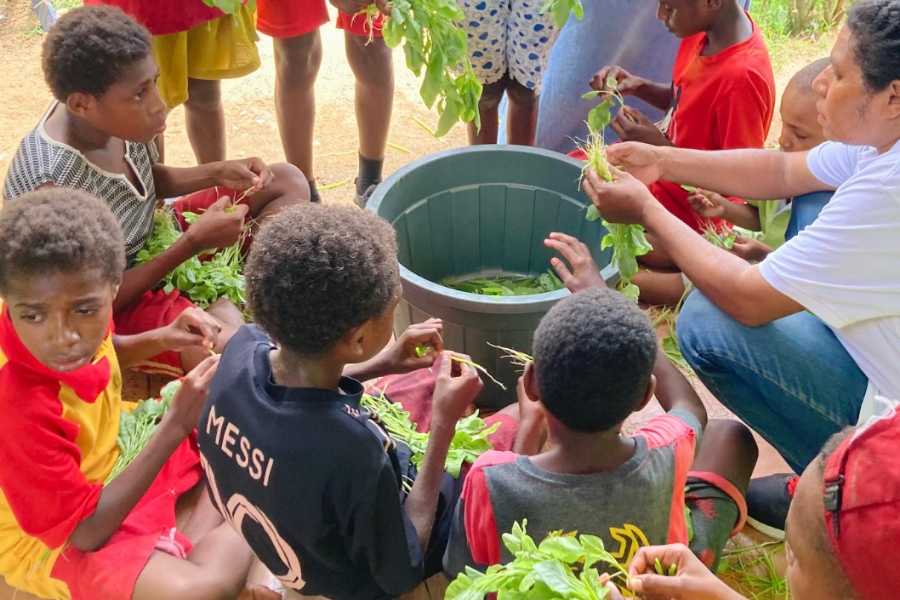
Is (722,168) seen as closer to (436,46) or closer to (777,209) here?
(777,209)

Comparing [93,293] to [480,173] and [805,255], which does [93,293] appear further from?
[805,255]

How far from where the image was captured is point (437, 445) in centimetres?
203

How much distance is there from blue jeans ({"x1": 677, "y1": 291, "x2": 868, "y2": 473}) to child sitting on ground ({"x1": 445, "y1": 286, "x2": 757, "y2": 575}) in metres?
0.60

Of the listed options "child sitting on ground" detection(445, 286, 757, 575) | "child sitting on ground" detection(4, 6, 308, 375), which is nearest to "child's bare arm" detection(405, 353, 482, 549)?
"child sitting on ground" detection(445, 286, 757, 575)

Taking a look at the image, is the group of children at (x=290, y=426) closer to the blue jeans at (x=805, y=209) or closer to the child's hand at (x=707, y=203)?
the blue jeans at (x=805, y=209)

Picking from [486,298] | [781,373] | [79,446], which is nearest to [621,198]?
[486,298]

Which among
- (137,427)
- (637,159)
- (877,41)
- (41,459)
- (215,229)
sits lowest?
(137,427)

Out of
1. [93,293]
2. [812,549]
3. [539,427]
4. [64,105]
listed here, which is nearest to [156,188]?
[64,105]

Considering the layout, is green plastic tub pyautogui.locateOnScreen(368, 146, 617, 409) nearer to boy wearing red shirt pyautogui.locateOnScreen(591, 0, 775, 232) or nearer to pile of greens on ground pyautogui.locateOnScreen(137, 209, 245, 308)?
boy wearing red shirt pyautogui.locateOnScreen(591, 0, 775, 232)

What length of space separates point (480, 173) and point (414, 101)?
6.18 ft

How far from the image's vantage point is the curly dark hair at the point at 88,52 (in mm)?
2543

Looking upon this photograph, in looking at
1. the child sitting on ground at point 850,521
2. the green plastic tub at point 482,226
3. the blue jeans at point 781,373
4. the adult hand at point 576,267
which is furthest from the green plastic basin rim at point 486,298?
the child sitting on ground at point 850,521

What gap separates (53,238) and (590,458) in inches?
49.5

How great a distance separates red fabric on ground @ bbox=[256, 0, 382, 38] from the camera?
3.42m
